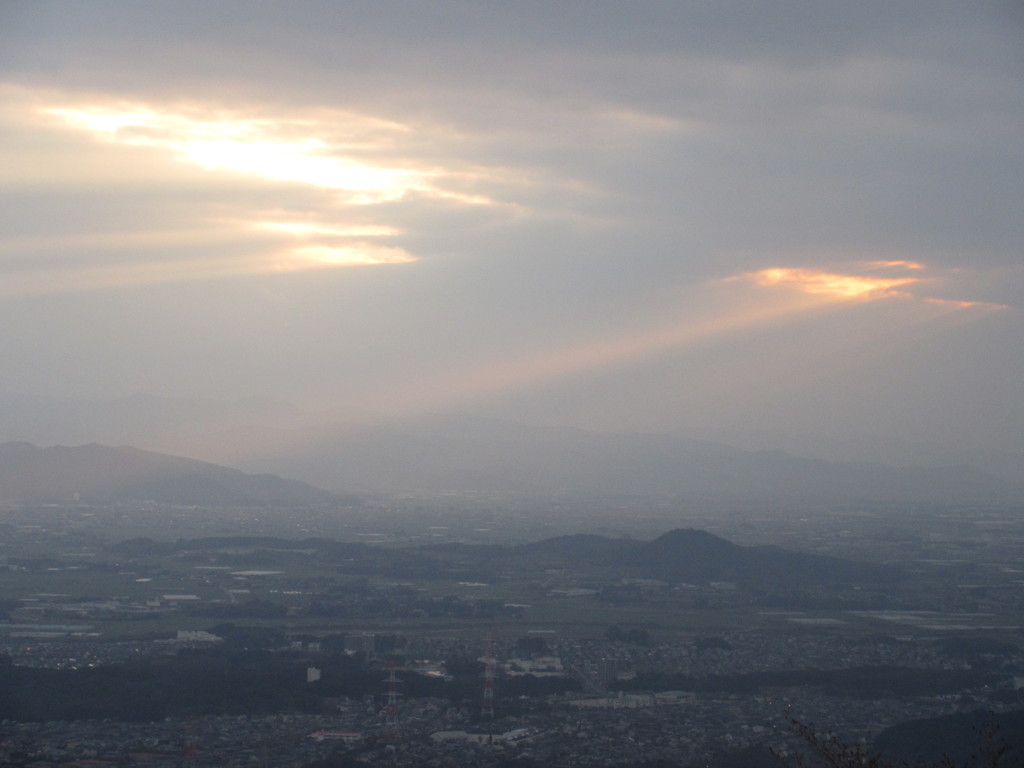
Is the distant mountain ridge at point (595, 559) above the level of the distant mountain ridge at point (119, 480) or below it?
below

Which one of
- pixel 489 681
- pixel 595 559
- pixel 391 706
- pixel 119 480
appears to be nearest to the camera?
pixel 391 706

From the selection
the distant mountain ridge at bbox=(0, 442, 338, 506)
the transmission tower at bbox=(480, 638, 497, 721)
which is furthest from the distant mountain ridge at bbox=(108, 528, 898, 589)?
the distant mountain ridge at bbox=(0, 442, 338, 506)

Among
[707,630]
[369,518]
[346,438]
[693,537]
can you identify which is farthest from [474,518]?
[346,438]

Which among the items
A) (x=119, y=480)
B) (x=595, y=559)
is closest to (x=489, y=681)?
(x=595, y=559)

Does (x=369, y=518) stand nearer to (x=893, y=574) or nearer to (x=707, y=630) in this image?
(x=893, y=574)

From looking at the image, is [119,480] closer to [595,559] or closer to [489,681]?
[595,559]

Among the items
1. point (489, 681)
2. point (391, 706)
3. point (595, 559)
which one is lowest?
point (391, 706)

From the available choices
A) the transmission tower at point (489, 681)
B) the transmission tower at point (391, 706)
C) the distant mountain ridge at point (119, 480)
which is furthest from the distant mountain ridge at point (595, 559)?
the distant mountain ridge at point (119, 480)

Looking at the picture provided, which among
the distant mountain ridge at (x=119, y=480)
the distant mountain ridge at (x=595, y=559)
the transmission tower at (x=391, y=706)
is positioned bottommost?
the transmission tower at (x=391, y=706)

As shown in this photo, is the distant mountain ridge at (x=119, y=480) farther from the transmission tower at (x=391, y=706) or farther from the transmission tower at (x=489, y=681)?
the transmission tower at (x=391, y=706)
